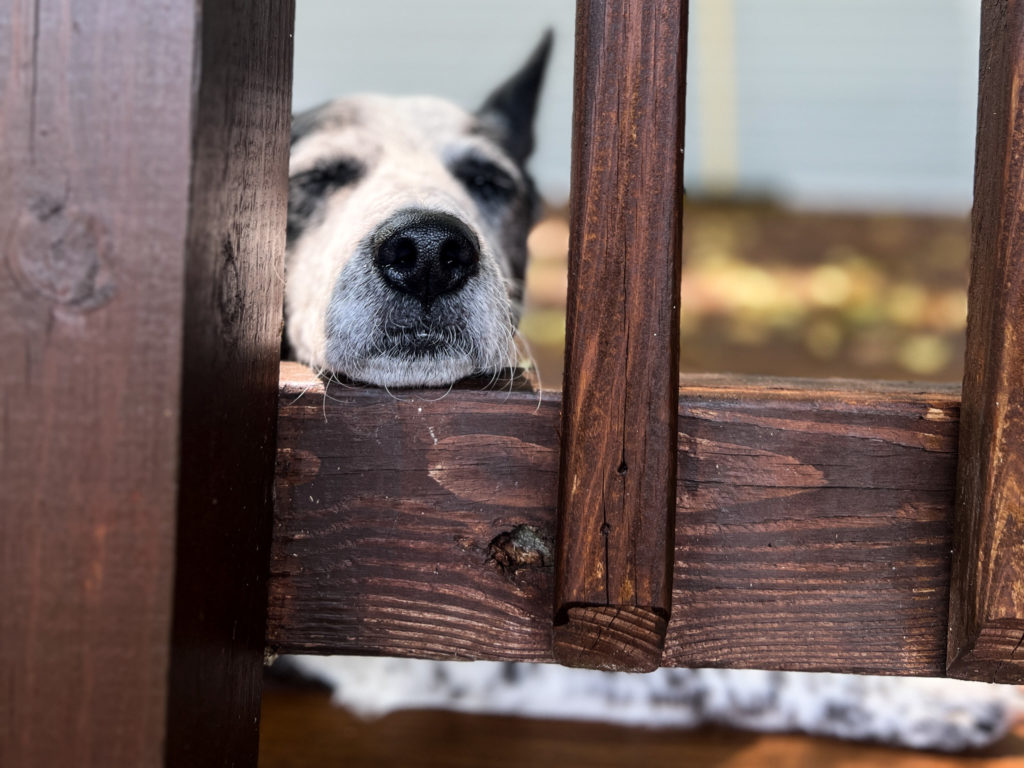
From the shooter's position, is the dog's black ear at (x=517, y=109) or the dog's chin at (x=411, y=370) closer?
the dog's chin at (x=411, y=370)

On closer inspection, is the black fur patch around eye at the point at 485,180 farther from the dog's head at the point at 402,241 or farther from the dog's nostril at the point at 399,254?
the dog's nostril at the point at 399,254

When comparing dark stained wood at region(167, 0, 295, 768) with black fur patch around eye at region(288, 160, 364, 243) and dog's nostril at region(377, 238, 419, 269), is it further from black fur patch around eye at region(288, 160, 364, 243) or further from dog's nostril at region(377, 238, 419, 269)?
black fur patch around eye at region(288, 160, 364, 243)

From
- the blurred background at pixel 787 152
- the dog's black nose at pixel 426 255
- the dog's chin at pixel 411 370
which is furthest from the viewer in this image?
the blurred background at pixel 787 152

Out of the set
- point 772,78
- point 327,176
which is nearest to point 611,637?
point 327,176

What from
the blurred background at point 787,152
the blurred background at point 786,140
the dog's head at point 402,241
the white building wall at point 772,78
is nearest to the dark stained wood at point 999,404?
the dog's head at point 402,241

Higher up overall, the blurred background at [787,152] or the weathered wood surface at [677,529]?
the blurred background at [787,152]

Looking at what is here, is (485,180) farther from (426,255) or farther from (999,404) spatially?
(999,404)

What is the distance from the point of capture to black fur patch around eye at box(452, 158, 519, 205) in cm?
291

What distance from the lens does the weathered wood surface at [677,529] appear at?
1268 millimetres

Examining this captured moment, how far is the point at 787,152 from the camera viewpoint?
1162cm

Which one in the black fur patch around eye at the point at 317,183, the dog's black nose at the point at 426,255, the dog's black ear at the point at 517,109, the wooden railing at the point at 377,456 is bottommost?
the wooden railing at the point at 377,456

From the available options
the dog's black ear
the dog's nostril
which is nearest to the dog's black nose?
the dog's nostril

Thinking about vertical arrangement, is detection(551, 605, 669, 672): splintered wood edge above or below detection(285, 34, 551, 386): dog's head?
below

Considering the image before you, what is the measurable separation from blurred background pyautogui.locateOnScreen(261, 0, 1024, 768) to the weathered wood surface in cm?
598
